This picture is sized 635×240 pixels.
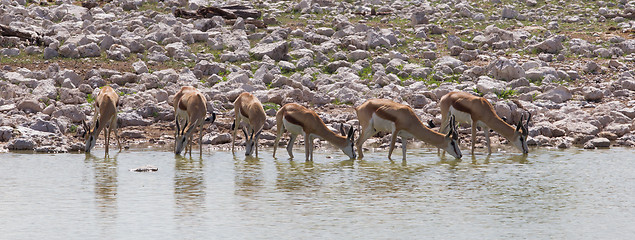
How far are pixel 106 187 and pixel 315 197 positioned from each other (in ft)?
9.14

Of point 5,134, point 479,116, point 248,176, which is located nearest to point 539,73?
point 479,116

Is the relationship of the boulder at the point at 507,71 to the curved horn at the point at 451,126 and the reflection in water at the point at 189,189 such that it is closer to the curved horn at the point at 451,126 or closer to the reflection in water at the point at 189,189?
the curved horn at the point at 451,126

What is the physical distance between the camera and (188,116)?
15836 mm

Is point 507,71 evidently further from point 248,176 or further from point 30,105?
point 30,105

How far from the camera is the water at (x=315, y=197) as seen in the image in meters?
8.48

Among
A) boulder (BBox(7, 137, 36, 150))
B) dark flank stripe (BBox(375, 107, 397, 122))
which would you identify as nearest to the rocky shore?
boulder (BBox(7, 137, 36, 150))

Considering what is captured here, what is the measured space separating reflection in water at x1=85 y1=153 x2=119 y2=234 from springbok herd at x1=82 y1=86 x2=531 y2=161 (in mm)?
1350

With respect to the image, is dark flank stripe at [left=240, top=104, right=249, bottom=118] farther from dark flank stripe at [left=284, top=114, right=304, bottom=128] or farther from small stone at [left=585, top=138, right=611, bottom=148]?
small stone at [left=585, top=138, right=611, bottom=148]

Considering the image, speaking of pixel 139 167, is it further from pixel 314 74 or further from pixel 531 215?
pixel 314 74

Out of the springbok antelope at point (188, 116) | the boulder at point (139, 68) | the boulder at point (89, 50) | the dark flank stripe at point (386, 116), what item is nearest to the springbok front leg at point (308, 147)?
the dark flank stripe at point (386, 116)

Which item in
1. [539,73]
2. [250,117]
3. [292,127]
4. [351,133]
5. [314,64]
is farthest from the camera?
[314,64]

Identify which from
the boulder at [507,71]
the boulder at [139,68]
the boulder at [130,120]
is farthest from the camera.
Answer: the boulder at [507,71]

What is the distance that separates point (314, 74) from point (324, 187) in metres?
10.7

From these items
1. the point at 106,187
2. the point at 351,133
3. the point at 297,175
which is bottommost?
the point at 106,187
